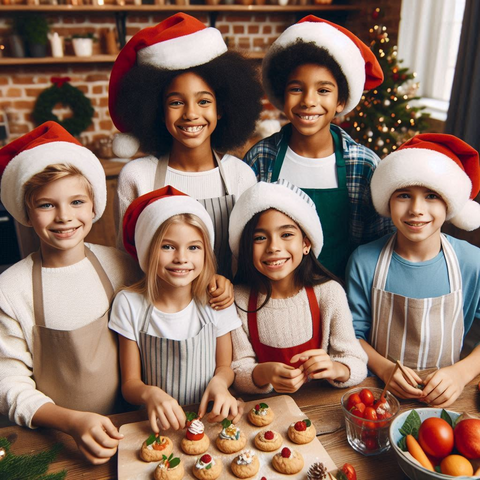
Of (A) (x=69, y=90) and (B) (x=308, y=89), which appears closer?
(B) (x=308, y=89)

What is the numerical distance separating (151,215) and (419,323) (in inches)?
32.1

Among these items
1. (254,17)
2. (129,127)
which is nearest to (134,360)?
(129,127)

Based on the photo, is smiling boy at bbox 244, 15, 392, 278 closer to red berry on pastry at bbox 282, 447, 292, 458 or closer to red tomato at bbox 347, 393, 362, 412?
A: red tomato at bbox 347, 393, 362, 412

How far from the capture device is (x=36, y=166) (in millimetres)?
1171

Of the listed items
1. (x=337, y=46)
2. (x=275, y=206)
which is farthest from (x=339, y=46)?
(x=275, y=206)

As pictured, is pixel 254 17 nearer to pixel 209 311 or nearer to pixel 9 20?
pixel 9 20

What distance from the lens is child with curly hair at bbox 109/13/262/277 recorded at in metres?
1.47

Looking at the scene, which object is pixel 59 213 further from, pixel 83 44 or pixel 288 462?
pixel 83 44

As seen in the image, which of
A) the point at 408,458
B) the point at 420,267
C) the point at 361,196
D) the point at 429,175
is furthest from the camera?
the point at 361,196

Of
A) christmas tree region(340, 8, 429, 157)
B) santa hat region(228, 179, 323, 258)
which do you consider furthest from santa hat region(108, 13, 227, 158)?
christmas tree region(340, 8, 429, 157)

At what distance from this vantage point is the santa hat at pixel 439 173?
50.1 inches

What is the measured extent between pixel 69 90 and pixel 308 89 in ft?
9.55

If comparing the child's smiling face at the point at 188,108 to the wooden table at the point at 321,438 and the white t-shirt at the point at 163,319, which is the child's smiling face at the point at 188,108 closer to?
the white t-shirt at the point at 163,319

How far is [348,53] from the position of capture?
1.54 metres
